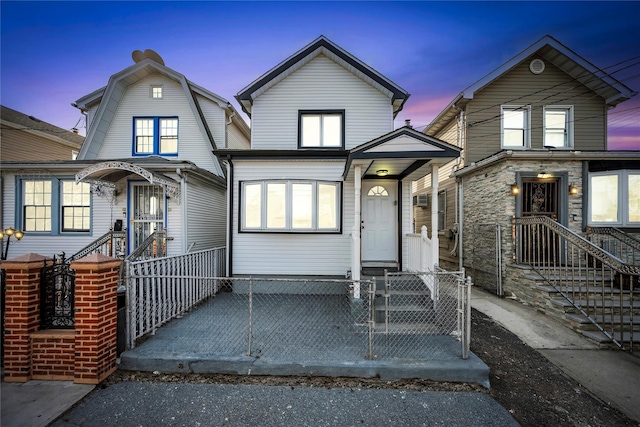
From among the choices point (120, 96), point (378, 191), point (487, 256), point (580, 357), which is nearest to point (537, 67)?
point (487, 256)

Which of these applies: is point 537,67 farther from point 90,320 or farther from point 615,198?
point 90,320

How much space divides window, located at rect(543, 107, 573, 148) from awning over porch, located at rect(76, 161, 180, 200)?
13.7m

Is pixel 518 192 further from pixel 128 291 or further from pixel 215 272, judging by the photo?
pixel 128 291

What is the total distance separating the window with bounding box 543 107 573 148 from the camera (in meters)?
10.2

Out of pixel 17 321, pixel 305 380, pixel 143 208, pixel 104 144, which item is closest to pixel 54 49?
pixel 104 144

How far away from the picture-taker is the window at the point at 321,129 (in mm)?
8219

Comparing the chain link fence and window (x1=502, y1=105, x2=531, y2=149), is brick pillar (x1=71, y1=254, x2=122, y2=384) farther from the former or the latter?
window (x1=502, y1=105, x2=531, y2=149)

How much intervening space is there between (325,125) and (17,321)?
773 cm

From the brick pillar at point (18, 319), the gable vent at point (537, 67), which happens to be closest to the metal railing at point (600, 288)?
the gable vent at point (537, 67)

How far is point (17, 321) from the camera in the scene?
357 cm

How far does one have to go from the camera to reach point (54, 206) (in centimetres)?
875

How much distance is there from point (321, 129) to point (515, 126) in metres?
8.08

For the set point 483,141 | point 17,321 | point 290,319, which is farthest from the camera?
point 483,141

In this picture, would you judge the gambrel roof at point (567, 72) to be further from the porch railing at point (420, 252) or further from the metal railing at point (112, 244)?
the metal railing at point (112, 244)
